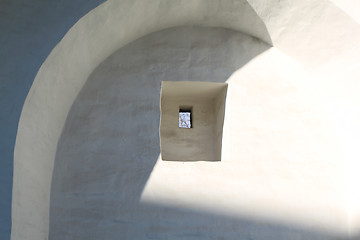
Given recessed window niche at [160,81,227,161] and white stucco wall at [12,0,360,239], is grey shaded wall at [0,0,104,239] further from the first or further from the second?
recessed window niche at [160,81,227,161]

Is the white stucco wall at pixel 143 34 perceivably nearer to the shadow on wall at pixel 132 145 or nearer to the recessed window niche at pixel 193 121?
the shadow on wall at pixel 132 145

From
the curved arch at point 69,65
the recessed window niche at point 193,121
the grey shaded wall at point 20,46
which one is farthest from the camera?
the recessed window niche at point 193,121

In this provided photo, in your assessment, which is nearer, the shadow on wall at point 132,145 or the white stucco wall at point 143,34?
the white stucco wall at point 143,34

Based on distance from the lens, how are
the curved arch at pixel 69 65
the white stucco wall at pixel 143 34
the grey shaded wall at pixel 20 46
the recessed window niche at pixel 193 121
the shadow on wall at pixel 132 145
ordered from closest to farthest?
the grey shaded wall at pixel 20 46 → the curved arch at pixel 69 65 → the white stucco wall at pixel 143 34 → the shadow on wall at pixel 132 145 → the recessed window niche at pixel 193 121

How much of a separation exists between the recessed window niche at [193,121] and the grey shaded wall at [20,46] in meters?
1.62

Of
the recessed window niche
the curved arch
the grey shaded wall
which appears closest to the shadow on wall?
the curved arch

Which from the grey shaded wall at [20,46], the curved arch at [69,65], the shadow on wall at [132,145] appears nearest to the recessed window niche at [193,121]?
the shadow on wall at [132,145]

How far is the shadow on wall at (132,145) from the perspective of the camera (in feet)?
16.0

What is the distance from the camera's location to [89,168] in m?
5.08

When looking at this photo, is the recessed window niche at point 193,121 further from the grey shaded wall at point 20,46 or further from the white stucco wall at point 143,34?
the grey shaded wall at point 20,46

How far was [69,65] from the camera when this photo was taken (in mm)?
4887

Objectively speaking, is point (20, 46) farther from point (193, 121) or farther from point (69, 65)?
point (193, 121)

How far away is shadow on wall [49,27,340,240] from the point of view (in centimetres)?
487

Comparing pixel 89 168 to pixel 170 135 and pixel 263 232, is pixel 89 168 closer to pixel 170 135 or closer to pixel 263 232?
pixel 170 135
